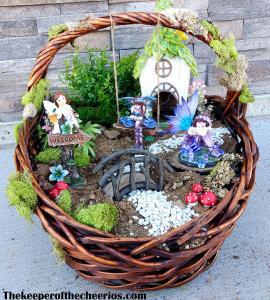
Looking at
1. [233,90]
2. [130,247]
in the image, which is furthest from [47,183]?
[233,90]

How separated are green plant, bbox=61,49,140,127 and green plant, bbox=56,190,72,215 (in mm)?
368

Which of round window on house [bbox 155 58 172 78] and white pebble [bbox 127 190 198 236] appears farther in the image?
round window on house [bbox 155 58 172 78]

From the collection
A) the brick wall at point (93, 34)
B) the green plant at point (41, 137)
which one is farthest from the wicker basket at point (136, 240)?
the brick wall at point (93, 34)

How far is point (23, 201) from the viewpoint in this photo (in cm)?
88

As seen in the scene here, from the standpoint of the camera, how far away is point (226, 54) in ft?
3.23

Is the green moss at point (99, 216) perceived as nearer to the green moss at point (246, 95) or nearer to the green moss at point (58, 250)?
the green moss at point (58, 250)

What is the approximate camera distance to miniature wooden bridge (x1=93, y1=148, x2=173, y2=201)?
0.97 meters

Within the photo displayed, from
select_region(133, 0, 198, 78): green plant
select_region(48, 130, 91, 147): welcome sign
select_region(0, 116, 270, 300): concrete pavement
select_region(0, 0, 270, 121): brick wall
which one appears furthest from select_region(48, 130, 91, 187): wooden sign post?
select_region(0, 0, 270, 121): brick wall

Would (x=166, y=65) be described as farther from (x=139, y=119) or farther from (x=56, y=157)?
(x=56, y=157)

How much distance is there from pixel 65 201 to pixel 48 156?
0.66ft

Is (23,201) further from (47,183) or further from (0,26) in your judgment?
(0,26)

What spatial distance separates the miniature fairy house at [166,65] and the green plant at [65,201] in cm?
39

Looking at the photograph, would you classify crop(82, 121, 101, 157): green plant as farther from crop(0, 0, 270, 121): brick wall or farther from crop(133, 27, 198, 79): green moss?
crop(0, 0, 270, 121): brick wall

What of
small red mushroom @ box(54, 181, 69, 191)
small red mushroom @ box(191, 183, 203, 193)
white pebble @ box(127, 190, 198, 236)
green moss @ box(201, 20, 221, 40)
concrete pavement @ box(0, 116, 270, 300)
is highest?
green moss @ box(201, 20, 221, 40)
